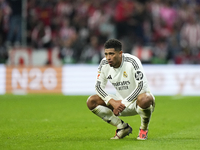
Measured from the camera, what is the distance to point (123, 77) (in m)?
6.51

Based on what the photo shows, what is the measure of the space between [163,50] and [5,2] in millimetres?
7289

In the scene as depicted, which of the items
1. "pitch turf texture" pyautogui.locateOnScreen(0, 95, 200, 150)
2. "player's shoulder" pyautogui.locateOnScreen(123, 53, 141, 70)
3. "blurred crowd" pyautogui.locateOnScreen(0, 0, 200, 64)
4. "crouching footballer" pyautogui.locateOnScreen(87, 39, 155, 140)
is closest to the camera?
"pitch turf texture" pyautogui.locateOnScreen(0, 95, 200, 150)

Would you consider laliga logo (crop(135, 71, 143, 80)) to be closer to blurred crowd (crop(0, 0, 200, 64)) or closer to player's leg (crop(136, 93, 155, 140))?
player's leg (crop(136, 93, 155, 140))

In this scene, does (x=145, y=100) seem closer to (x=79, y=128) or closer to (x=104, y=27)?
(x=79, y=128)

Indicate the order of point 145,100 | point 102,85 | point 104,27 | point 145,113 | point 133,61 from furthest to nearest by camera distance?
point 104,27 → point 102,85 → point 133,61 → point 145,113 → point 145,100

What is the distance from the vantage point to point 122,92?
21.8 feet

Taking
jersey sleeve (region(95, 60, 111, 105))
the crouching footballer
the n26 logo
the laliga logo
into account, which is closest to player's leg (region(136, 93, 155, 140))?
the crouching footballer

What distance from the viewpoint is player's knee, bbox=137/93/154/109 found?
6109mm

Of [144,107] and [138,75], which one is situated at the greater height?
[138,75]

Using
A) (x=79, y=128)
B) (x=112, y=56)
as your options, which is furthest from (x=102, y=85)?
(x=79, y=128)

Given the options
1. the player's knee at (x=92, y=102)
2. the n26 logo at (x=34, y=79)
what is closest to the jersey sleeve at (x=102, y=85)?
the player's knee at (x=92, y=102)

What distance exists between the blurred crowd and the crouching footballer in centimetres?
1083

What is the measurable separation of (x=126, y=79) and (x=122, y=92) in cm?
26

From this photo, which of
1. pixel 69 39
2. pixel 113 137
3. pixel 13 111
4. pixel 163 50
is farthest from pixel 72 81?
pixel 113 137
